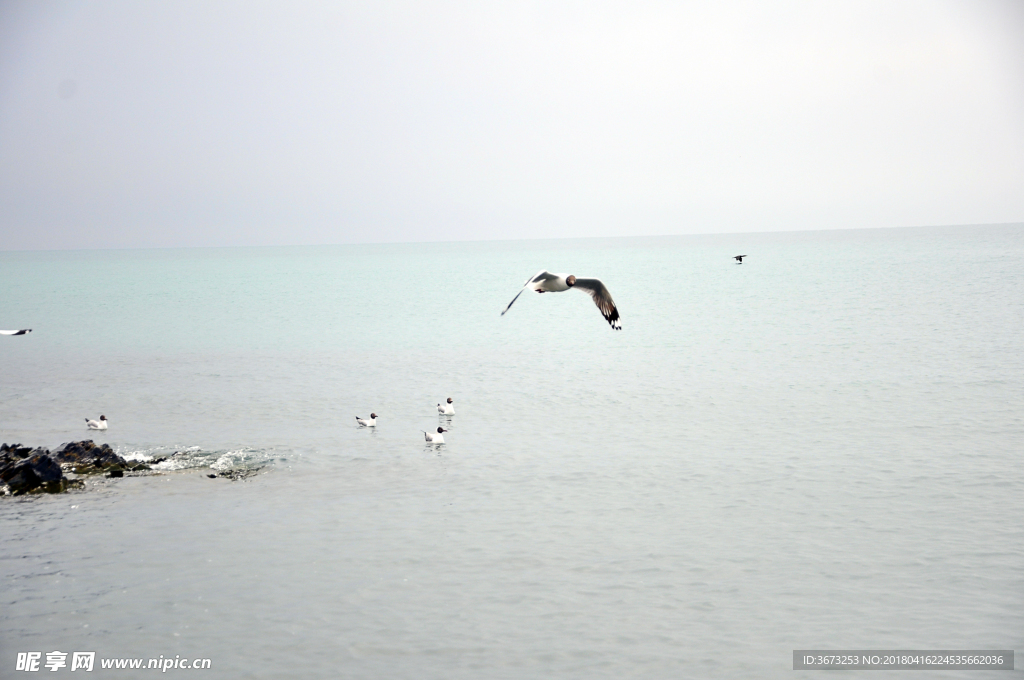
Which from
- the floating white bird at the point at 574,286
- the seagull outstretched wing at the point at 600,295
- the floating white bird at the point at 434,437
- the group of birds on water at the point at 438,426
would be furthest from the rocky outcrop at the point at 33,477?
the seagull outstretched wing at the point at 600,295

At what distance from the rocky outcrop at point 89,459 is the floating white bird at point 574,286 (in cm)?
1604

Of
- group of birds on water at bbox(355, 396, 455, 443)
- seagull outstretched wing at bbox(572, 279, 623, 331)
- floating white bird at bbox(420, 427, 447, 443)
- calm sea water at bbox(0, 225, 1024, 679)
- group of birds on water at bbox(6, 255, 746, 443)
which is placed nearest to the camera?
calm sea water at bbox(0, 225, 1024, 679)

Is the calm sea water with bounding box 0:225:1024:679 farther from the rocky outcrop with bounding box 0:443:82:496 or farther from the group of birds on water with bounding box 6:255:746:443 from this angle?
the group of birds on water with bounding box 6:255:746:443

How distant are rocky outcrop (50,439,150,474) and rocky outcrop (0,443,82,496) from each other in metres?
0.84

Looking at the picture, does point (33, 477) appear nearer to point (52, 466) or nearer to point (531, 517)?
point (52, 466)

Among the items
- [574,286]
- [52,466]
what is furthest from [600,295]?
[52,466]

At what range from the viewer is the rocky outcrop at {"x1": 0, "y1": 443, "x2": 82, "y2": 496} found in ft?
85.1

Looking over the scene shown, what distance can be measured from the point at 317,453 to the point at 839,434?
19.2m

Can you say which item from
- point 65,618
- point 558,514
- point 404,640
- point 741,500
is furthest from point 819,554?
point 65,618

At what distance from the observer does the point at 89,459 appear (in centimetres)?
2872

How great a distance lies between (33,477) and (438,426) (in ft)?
47.2

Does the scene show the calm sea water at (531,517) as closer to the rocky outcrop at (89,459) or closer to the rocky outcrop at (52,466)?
the rocky outcrop at (52,466)

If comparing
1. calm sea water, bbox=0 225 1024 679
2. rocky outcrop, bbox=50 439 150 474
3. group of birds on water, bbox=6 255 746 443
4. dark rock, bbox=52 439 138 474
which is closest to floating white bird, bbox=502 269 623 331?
group of birds on water, bbox=6 255 746 443

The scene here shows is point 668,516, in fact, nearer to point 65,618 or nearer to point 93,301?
point 65,618
